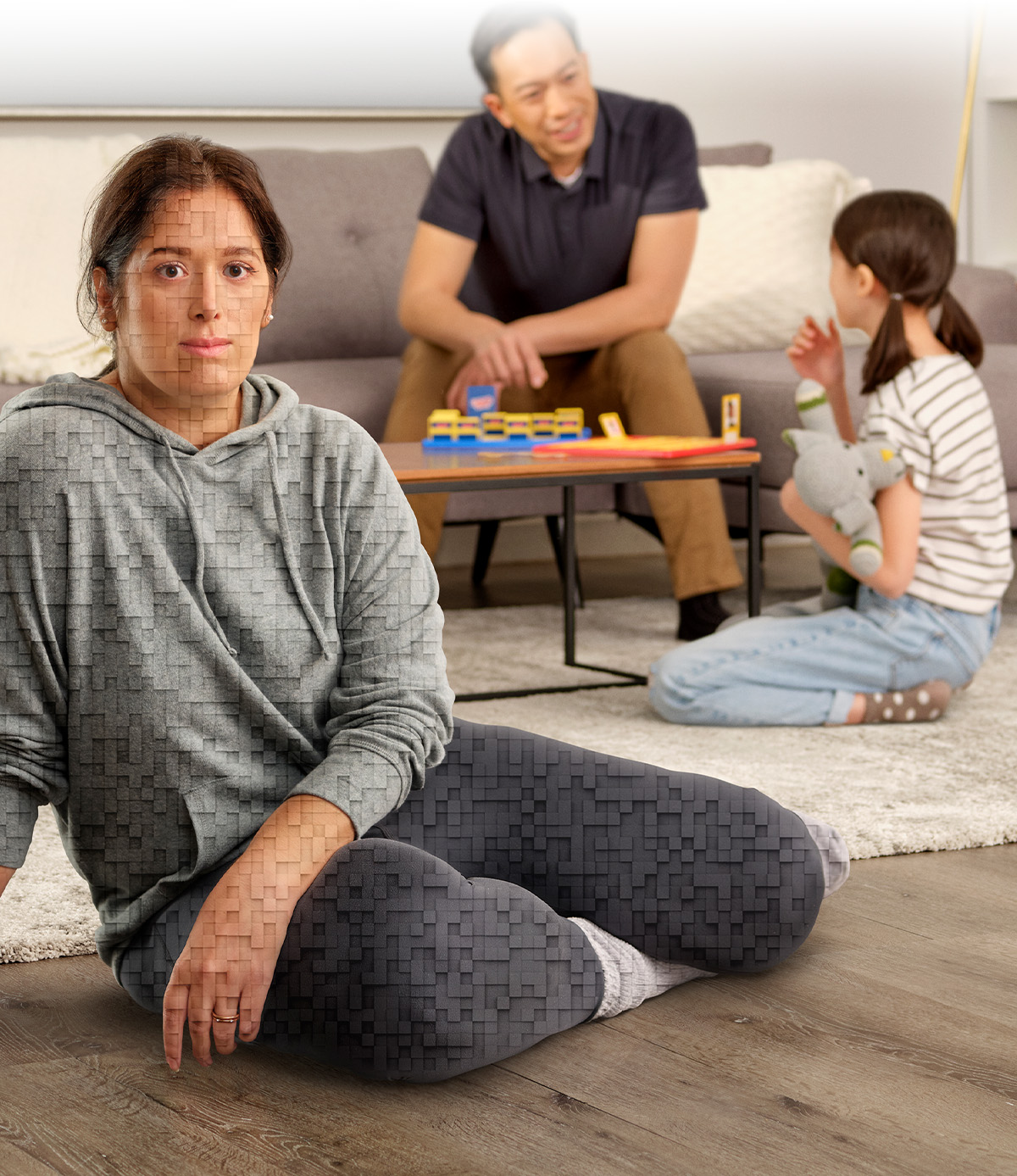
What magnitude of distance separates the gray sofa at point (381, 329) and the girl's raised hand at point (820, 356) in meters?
0.53

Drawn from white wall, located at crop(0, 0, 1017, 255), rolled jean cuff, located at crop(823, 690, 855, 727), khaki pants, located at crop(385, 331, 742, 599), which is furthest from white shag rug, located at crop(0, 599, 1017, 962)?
white wall, located at crop(0, 0, 1017, 255)

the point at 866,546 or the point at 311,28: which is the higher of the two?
the point at 311,28

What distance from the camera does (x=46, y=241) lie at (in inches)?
119

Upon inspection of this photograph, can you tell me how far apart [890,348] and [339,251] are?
1.49 metres

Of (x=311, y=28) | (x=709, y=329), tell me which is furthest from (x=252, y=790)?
(x=311, y=28)

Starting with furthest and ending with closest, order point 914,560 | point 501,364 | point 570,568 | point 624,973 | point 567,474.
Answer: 1. point 501,364
2. point 570,568
3. point 567,474
4. point 914,560
5. point 624,973

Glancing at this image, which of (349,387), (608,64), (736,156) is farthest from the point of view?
(608,64)

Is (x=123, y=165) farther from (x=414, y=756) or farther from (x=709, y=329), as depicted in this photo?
(x=709, y=329)

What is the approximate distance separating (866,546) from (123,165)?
117 centimetres

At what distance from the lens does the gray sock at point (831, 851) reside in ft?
4.01

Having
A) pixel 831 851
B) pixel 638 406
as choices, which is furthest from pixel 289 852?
pixel 638 406

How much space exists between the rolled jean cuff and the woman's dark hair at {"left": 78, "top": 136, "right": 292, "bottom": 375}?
118cm

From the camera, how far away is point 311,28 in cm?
349

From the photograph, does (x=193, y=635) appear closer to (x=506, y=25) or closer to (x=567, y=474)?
(x=567, y=474)
